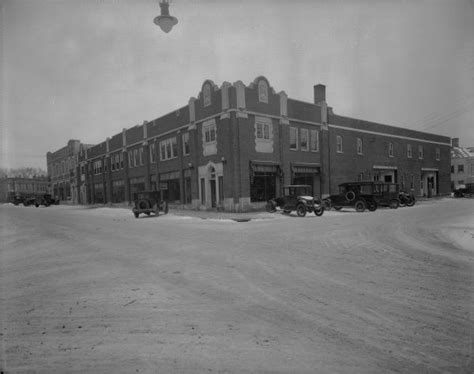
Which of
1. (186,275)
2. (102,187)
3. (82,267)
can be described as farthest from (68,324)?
(102,187)

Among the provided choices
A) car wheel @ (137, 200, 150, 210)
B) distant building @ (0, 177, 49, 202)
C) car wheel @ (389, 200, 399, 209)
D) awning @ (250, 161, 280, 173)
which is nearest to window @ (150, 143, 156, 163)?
car wheel @ (137, 200, 150, 210)

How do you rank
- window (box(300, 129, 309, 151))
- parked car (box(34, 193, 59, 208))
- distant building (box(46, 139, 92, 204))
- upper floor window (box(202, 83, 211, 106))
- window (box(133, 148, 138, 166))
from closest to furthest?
upper floor window (box(202, 83, 211, 106)), window (box(300, 129, 309, 151)), window (box(133, 148, 138, 166)), parked car (box(34, 193, 59, 208)), distant building (box(46, 139, 92, 204))

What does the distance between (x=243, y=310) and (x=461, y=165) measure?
2870 inches

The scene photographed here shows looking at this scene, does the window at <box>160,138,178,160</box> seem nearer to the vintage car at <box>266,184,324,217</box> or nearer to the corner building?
the corner building

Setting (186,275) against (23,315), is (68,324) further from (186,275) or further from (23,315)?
(186,275)

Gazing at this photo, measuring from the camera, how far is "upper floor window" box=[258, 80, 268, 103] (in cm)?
2383

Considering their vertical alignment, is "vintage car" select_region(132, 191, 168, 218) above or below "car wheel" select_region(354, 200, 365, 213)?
above

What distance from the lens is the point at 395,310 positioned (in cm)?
427

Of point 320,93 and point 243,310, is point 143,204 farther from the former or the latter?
point 320,93

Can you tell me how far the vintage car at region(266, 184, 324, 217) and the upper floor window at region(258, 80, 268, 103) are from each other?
797 cm

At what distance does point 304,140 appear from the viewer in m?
27.2

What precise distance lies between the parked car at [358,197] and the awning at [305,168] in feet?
15.1

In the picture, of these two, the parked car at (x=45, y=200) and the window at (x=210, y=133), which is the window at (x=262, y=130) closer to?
the window at (x=210, y=133)

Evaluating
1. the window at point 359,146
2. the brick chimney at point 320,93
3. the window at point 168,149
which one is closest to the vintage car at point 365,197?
the window at point 359,146
